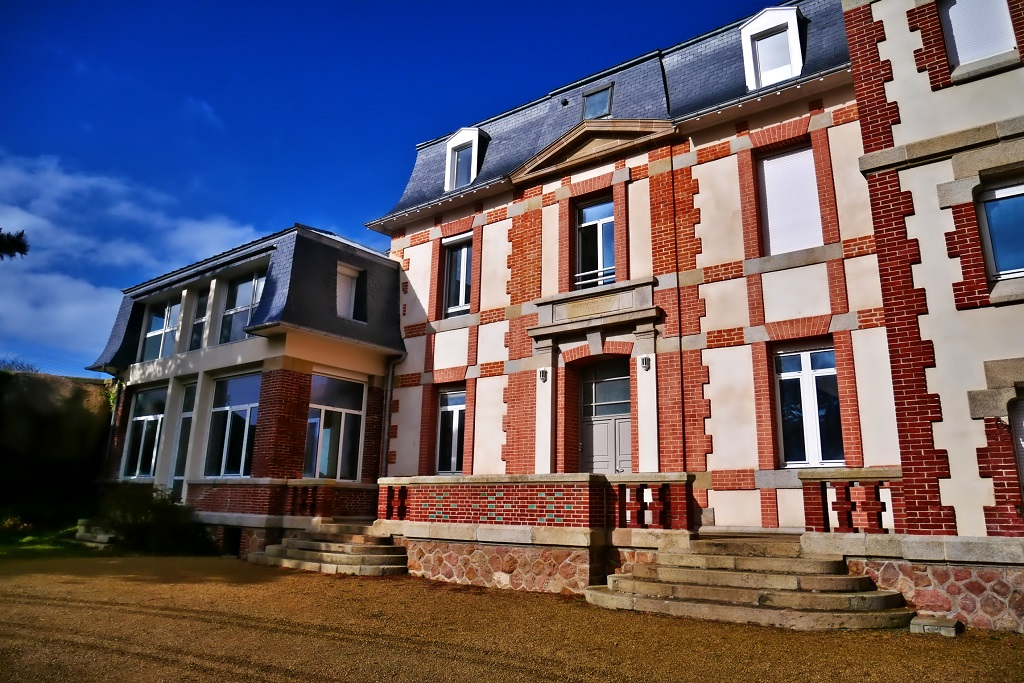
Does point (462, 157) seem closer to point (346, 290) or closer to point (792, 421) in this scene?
point (346, 290)

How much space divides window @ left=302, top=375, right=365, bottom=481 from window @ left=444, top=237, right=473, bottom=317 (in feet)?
8.42

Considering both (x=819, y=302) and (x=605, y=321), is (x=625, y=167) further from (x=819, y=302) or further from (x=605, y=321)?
(x=819, y=302)

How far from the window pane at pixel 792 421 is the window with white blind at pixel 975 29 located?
4.28m

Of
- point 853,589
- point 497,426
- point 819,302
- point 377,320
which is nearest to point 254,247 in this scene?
point 377,320

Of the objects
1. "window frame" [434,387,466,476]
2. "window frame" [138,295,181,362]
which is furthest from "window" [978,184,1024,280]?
"window frame" [138,295,181,362]

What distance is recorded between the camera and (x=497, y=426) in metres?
11.8

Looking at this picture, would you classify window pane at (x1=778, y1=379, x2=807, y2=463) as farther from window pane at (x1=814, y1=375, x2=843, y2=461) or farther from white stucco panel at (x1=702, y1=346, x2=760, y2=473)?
white stucco panel at (x1=702, y1=346, x2=760, y2=473)

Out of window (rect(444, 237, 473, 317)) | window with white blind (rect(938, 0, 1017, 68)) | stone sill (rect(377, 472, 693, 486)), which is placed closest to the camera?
window with white blind (rect(938, 0, 1017, 68))

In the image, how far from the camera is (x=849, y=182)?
9219 mm

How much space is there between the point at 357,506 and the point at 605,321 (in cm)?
608

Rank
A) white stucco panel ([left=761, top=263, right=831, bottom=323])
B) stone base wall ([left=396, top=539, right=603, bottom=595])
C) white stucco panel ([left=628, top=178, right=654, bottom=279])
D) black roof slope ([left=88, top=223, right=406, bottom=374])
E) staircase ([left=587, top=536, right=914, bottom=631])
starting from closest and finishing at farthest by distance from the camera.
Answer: staircase ([left=587, top=536, right=914, bottom=631]), stone base wall ([left=396, top=539, right=603, bottom=595]), white stucco panel ([left=761, top=263, right=831, bottom=323]), white stucco panel ([left=628, top=178, right=654, bottom=279]), black roof slope ([left=88, top=223, right=406, bottom=374])

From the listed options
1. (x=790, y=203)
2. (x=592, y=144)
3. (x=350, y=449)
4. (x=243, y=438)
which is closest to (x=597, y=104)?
(x=592, y=144)

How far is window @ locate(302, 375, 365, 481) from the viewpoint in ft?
42.3

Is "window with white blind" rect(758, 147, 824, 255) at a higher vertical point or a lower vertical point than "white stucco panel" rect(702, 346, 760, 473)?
higher
